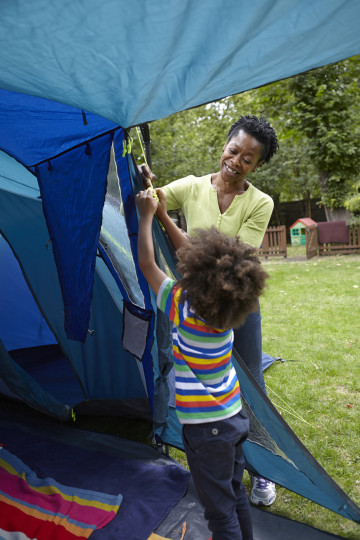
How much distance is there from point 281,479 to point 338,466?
0.54m

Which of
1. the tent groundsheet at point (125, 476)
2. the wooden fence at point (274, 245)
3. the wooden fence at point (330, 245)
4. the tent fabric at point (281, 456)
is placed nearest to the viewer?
the tent fabric at point (281, 456)

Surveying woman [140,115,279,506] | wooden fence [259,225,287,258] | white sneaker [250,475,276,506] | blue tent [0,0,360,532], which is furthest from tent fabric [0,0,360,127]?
wooden fence [259,225,287,258]

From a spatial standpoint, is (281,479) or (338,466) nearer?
(281,479)

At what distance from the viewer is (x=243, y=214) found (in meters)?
2.11

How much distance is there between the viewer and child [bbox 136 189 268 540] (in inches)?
59.6

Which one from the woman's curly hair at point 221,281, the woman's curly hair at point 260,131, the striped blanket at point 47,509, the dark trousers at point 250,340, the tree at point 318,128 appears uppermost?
the tree at point 318,128

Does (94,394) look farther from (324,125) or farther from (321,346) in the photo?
(324,125)

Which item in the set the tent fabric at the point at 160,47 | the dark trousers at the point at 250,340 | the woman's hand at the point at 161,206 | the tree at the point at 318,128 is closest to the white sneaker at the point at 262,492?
the dark trousers at the point at 250,340

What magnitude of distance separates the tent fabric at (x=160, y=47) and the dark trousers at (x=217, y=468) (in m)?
1.19

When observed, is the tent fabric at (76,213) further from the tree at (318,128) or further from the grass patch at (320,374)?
the tree at (318,128)

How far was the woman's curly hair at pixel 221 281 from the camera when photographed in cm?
150

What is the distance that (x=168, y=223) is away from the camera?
1.96m

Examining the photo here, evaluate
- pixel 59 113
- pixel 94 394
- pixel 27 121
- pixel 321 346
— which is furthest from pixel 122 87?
pixel 321 346

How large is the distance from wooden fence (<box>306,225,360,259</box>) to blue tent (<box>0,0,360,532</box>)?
8.51m
